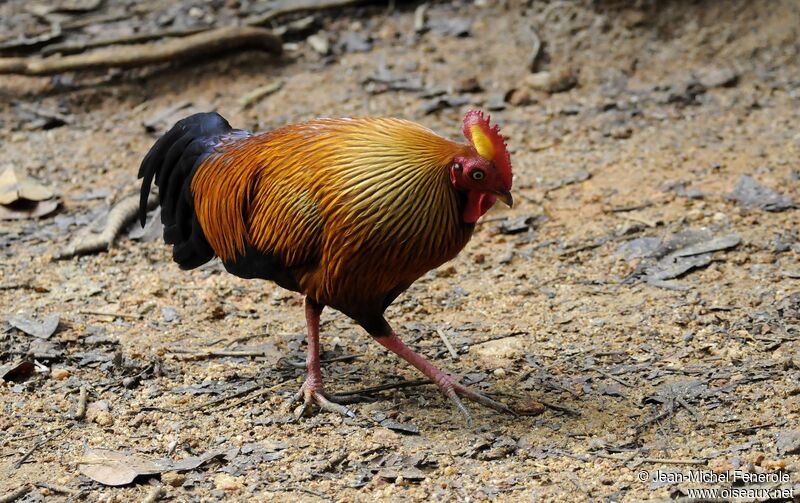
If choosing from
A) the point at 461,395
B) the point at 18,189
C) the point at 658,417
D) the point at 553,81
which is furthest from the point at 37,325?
the point at 553,81

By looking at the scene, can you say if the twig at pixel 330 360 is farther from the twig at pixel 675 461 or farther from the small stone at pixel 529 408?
the twig at pixel 675 461

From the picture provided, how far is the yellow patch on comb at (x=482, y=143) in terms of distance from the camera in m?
4.13

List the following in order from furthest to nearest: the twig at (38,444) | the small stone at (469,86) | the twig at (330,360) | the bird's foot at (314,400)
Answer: the small stone at (469,86), the twig at (330,360), the bird's foot at (314,400), the twig at (38,444)

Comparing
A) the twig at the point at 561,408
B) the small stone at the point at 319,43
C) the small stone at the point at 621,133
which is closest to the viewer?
the twig at the point at 561,408

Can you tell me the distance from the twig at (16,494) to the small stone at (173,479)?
0.56m

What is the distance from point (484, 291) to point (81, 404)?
8.14 feet

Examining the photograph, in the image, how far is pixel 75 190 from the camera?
7.57 m

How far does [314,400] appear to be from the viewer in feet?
15.6

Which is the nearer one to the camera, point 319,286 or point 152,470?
point 152,470

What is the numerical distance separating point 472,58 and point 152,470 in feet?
19.0

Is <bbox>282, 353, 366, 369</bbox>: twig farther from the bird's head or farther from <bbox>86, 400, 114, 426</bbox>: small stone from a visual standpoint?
the bird's head

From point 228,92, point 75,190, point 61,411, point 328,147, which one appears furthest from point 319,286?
point 228,92

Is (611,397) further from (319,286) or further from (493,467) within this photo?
(319,286)

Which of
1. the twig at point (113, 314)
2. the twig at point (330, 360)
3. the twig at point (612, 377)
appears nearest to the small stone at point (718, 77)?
the twig at point (612, 377)
